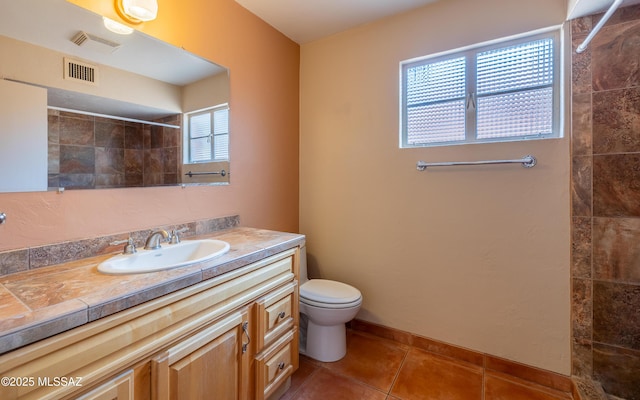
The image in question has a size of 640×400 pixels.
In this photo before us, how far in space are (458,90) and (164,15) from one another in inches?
70.1

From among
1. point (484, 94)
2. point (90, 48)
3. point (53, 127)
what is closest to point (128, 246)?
point (53, 127)

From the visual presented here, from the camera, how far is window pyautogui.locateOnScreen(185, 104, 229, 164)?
163cm

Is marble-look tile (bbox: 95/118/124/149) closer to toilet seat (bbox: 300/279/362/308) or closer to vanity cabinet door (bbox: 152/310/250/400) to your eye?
vanity cabinet door (bbox: 152/310/250/400)

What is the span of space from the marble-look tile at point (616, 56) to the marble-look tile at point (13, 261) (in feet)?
8.84

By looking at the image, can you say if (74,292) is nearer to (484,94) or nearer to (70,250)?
(70,250)

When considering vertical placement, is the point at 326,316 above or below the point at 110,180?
below

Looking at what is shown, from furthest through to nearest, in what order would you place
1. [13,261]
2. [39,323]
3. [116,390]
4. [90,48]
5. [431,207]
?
[431,207] < [90,48] < [13,261] < [116,390] < [39,323]

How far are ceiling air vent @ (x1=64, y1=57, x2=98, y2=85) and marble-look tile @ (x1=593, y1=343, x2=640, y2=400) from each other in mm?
2801

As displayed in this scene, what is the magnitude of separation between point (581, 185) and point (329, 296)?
1.55 meters

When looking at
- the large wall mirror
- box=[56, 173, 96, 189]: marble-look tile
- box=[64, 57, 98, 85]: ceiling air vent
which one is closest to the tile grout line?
the large wall mirror

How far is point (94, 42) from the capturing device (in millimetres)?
1223

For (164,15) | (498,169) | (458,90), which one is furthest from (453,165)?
(164,15)

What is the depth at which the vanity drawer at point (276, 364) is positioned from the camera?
1.29 m

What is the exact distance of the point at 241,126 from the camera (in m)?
1.90
